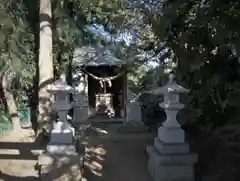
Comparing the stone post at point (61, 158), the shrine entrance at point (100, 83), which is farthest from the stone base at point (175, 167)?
the shrine entrance at point (100, 83)

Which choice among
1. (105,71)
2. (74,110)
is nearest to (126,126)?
(74,110)

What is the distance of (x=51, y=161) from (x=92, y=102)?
11551 mm

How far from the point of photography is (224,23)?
372 cm

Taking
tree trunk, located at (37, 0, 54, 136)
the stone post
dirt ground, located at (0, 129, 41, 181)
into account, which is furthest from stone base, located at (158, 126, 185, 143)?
tree trunk, located at (37, 0, 54, 136)

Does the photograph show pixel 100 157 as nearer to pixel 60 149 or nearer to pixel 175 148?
pixel 60 149

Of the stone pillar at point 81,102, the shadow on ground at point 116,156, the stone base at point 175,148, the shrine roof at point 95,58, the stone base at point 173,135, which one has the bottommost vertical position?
the shadow on ground at point 116,156

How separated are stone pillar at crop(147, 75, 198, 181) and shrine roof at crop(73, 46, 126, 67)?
904 cm

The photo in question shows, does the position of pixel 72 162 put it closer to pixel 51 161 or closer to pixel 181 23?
pixel 51 161

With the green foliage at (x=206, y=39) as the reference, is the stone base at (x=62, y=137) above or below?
below

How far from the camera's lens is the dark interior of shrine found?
673 inches

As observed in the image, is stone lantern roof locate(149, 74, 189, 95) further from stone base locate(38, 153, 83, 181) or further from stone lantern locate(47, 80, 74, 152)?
stone base locate(38, 153, 83, 181)

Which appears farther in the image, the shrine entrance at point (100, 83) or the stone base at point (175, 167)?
the shrine entrance at point (100, 83)

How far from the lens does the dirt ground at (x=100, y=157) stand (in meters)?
6.95

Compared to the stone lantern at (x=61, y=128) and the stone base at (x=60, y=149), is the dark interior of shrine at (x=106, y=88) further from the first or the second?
the stone base at (x=60, y=149)
